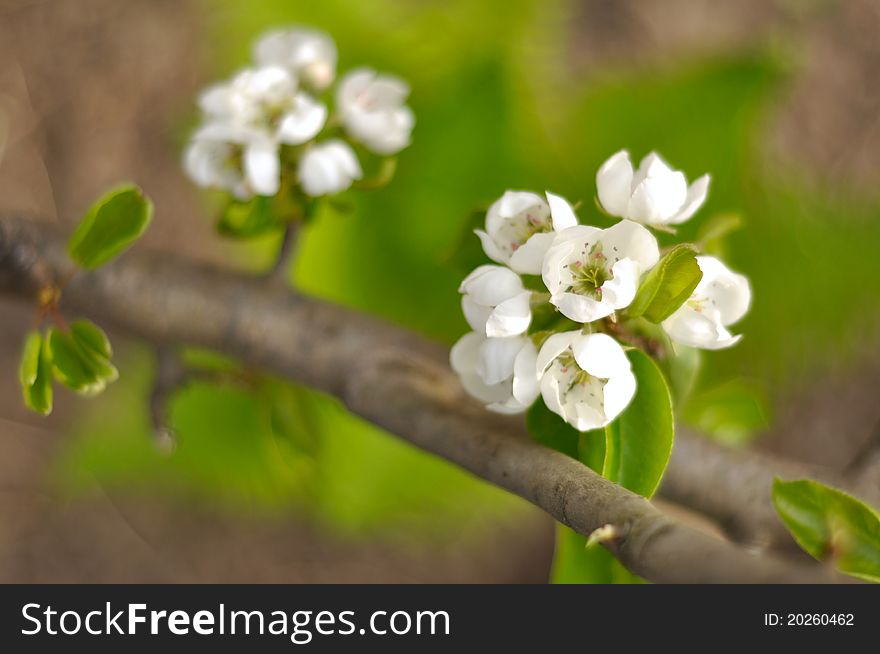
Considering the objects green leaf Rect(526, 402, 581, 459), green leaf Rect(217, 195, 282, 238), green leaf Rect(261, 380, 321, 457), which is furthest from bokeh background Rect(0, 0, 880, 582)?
green leaf Rect(526, 402, 581, 459)

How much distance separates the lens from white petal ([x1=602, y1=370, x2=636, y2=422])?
39cm

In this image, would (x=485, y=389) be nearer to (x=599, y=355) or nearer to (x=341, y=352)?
(x=599, y=355)

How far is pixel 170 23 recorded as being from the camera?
1.36m

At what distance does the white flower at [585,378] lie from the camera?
378 mm

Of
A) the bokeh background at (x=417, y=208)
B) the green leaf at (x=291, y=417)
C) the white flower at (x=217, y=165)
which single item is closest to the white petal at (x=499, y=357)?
the white flower at (x=217, y=165)

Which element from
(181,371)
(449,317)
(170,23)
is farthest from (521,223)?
(170,23)

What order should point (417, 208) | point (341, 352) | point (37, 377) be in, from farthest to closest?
point (417, 208)
point (341, 352)
point (37, 377)

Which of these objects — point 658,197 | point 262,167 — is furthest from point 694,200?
point 262,167

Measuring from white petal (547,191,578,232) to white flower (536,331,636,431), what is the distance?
50 millimetres

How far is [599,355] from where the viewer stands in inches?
14.8

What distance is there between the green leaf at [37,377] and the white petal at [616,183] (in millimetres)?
310

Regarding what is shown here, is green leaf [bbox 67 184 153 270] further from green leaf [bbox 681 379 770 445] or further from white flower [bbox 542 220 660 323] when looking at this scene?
green leaf [bbox 681 379 770 445]

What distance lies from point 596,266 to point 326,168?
7.2 inches

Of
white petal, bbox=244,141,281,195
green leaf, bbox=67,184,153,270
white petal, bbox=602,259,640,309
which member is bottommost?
white petal, bbox=602,259,640,309
